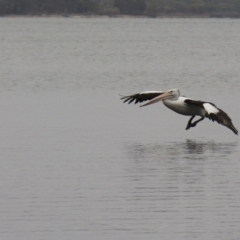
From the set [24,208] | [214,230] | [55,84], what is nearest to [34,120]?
[24,208]

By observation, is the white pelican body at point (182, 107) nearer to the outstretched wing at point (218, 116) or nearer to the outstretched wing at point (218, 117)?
the outstretched wing at point (218, 116)

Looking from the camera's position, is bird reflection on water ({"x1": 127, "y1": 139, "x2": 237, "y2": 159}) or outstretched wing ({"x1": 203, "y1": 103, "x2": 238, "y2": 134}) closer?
bird reflection on water ({"x1": 127, "y1": 139, "x2": 237, "y2": 159})

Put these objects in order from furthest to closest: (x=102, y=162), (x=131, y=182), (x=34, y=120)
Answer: (x=34, y=120) < (x=102, y=162) < (x=131, y=182)

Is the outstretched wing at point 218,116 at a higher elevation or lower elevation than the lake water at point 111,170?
higher

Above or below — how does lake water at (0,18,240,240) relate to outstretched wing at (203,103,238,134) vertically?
below

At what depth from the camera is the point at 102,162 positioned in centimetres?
1299

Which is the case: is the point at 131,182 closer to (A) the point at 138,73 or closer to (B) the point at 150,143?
(B) the point at 150,143

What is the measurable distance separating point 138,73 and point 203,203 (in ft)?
77.1

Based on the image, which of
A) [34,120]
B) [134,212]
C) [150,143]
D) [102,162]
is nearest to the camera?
[134,212]

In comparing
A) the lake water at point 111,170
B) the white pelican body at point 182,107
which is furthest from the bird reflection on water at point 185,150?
the white pelican body at point 182,107

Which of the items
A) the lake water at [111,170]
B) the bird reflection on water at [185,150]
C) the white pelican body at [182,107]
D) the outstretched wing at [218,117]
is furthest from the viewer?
the white pelican body at [182,107]

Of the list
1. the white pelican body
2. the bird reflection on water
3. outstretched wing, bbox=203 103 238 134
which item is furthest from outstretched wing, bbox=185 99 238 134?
the white pelican body

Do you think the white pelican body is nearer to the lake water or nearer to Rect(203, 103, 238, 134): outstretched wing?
the lake water

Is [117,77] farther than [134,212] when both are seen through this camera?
Yes
